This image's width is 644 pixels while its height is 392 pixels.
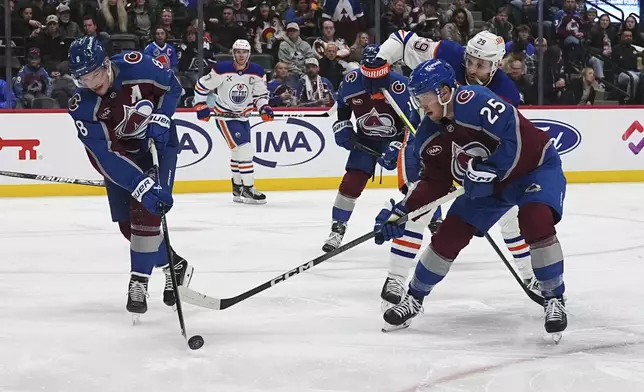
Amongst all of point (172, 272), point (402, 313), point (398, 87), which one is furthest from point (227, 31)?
point (402, 313)

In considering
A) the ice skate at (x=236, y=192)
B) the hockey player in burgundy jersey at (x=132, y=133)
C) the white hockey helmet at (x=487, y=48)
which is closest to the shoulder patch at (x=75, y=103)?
the hockey player in burgundy jersey at (x=132, y=133)

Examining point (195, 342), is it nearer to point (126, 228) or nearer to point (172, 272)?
point (172, 272)

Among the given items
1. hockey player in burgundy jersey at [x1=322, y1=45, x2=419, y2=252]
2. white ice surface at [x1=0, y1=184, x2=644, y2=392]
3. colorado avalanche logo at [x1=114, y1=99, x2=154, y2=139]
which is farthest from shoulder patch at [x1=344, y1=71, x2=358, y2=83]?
colorado avalanche logo at [x1=114, y1=99, x2=154, y2=139]

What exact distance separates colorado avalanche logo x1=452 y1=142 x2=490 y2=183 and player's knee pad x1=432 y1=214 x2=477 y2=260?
154 millimetres

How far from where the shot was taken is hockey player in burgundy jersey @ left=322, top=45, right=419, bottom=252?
4984 mm

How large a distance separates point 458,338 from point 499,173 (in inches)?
22.8

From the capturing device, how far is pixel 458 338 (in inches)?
126

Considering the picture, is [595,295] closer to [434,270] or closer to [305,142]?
[434,270]

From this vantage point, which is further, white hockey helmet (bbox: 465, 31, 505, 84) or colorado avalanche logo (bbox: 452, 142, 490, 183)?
white hockey helmet (bbox: 465, 31, 505, 84)

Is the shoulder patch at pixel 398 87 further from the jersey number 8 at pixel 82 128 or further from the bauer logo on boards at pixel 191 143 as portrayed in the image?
the bauer logo on boards at pixel 191 143

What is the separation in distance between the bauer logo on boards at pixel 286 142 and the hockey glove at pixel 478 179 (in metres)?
5.04

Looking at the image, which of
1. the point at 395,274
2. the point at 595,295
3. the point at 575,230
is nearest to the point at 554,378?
the point at 395,274

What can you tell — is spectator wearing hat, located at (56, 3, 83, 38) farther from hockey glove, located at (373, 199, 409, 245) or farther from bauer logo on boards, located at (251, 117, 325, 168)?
hockey glove, located at (373, 199, 409, 245)

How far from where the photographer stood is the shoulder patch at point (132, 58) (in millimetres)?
3350
